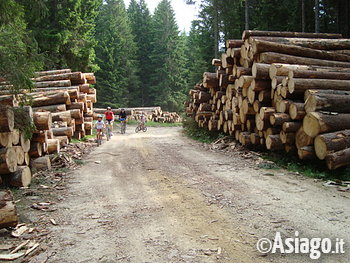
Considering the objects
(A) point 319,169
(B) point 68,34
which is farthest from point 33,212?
(B) point 68,34

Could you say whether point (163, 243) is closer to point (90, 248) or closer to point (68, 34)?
point (90, 248)

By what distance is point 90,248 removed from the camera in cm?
399

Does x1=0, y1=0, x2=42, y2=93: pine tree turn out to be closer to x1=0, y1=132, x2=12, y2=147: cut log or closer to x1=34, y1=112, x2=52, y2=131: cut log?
x1=0, y1=132, x2=12, y2=147: cut log

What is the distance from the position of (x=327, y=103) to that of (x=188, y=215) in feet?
17.8

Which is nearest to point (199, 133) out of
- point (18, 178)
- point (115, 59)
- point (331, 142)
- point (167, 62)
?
point (331, 142)

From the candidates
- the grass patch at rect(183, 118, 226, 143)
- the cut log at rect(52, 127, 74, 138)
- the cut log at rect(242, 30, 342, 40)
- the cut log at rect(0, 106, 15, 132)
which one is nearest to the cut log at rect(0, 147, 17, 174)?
the cut log at rect(0, 106, 15, 132)

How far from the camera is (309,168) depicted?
818 cm

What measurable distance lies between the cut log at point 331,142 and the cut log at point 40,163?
737 cm

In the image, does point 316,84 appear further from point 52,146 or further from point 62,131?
point 62,131

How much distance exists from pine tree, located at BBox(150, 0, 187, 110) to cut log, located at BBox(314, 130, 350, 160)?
39.4 meters

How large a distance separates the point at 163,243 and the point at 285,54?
954 cm

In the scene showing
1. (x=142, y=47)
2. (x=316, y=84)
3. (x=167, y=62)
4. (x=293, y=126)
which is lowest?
(x=293, y=126)

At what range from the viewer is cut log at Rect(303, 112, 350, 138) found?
7.64 metres

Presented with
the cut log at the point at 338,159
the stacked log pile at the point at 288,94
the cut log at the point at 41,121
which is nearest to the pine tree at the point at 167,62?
the stacked log pile at the point at 288,94
